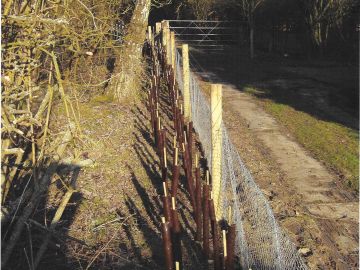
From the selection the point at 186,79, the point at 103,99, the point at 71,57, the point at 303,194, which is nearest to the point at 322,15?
the point at 103,99

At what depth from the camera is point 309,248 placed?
16.9 feet

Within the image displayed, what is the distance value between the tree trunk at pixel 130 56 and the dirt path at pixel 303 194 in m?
2.52

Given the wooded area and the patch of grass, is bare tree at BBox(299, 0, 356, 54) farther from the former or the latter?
the patch of grass

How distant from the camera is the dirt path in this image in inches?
207

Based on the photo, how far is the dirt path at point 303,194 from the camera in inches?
207

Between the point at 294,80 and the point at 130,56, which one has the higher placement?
the point at 130,56

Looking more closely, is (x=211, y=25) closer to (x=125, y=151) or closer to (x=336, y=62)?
(x=336, y=62)

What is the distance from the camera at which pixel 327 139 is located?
9281 millimetres

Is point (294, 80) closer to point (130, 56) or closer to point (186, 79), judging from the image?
point (130, 56)

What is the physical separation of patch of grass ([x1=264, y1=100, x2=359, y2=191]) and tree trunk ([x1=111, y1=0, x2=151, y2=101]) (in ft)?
11.8

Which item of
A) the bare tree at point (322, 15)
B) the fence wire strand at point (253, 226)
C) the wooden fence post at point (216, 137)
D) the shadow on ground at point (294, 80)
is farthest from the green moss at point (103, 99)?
the bare tree at point (322, 15)

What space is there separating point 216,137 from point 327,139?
5230mm

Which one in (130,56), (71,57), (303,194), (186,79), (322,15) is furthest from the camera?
(322,15)

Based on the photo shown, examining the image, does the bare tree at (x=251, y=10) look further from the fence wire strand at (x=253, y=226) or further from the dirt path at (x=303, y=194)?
the fence wire strand at (x=253, y=226)
